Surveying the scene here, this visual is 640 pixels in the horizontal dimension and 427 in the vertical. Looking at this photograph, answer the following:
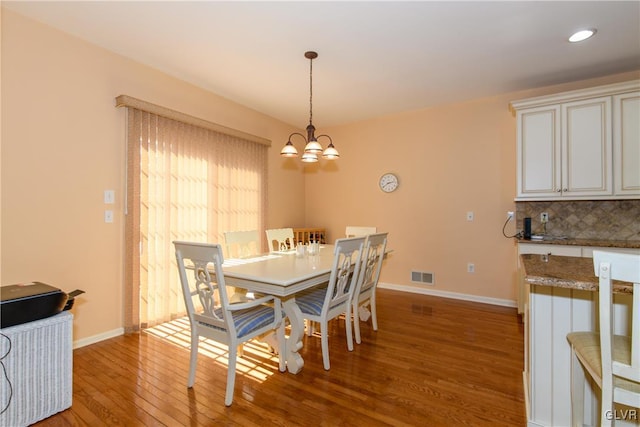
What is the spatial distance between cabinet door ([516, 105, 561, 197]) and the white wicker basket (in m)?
4.18

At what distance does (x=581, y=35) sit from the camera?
247 cm

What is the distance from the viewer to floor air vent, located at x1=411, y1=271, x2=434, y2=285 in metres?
4.28

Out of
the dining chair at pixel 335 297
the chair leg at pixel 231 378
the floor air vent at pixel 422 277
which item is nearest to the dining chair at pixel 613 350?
the dining chair at pixel 335 297

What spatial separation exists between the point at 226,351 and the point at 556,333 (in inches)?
92.1

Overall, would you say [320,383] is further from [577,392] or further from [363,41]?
[363,41]

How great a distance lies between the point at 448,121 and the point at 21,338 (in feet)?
15.2

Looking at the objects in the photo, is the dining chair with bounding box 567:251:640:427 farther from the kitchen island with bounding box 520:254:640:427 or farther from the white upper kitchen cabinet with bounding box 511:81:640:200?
the white upper kitchen cabinet with bounding box 511:81:640:200

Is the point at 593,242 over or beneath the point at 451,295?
over

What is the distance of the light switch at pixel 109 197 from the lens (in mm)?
2773

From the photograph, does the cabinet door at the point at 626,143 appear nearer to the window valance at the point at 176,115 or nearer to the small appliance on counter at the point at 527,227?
the small appliance on counter at the point at 527,227

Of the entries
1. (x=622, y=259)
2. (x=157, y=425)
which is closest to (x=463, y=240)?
(x=622, y=259)

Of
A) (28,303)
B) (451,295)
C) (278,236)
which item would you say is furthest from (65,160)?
(451,295)

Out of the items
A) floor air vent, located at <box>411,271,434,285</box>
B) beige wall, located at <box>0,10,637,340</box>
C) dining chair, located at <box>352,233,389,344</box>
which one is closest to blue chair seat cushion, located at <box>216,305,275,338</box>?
dining chair, located at <box>352,233,389,344</box>

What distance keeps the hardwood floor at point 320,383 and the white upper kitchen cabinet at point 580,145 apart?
1.60 meters
